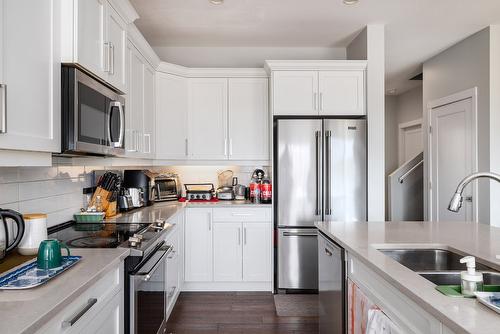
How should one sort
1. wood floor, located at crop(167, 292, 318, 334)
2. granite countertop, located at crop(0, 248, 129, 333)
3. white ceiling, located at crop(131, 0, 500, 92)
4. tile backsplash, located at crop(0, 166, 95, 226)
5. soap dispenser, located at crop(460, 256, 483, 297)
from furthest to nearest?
1. white ceiling, located at crop(131, 0, 500, 92)
2. wood floor, located at crop(167, 292, 318, 334)
3. tile backsplash, located at crop(0, 166, 95, 226)
4. soap dispenser, located at crop(460, 256, 483, 297)
5. granite countertop, located at crop(0, 248, 129, 333)

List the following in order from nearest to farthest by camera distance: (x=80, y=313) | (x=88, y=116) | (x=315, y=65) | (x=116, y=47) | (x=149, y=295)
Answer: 1. (x=80, y=313)
2. (x=88, y=116)
3. (x=149, y=295)
4. (x=116, y=47)
5. (x=315, y=65)

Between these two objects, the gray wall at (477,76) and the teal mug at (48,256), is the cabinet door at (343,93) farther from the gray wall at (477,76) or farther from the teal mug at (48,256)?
the teal mug at (48,256)

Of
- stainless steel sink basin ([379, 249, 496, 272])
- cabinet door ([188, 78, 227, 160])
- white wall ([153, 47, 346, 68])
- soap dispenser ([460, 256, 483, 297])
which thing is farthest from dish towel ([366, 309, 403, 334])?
white wall ([153, 47, 346, 68])

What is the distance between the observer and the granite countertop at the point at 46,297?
93 cm

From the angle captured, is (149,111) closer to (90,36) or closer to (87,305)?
(90,36)

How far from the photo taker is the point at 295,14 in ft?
11.0

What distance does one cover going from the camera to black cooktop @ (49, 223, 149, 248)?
1.89m

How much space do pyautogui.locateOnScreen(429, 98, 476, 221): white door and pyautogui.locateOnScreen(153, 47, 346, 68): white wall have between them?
5.35ft

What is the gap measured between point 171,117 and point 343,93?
1.81 metres

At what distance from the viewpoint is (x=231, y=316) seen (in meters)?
3.08

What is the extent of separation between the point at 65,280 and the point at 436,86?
4941 mm

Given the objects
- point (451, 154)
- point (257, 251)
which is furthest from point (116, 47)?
point (451, 154)

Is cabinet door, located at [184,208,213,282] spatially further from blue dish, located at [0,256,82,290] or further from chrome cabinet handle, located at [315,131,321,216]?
blue dish, located at [0,256,82,290]

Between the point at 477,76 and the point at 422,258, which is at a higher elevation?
the point at 477,76
